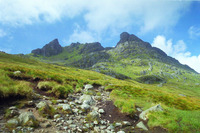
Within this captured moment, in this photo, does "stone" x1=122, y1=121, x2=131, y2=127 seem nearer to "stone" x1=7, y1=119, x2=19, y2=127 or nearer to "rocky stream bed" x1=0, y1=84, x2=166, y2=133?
"rocky stream bed" x1=0, y1=84, x2=166, y2=133

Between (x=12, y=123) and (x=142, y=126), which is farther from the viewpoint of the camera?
(x=142, y=126)

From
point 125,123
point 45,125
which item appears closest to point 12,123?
point 45,125

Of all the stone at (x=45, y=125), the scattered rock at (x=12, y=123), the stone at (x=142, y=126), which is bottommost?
the stone at (x=142, y=126)

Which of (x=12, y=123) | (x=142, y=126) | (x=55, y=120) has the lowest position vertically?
(x=142, y=126)

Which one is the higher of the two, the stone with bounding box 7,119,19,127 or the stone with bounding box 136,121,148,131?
the stone with bounding box 7,119,19,127

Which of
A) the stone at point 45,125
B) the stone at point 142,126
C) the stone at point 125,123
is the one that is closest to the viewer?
the stone at point 45,125

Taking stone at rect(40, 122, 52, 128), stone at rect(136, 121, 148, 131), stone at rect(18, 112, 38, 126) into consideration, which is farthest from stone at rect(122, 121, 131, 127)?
stone at rect(18, 112, 38, 126)

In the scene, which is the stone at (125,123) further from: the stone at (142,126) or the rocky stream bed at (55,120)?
the stone at (142,126)

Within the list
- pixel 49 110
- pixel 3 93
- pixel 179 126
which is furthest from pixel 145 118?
pixel 3 93

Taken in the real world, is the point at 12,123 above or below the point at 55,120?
above

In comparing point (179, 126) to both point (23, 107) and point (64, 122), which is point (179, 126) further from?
point (23, 107)

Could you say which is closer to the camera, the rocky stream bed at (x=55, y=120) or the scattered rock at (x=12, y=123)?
the scattered rock at (x=12, y=123)

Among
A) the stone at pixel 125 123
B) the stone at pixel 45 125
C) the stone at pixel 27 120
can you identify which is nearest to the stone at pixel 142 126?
the stone at pixel 125 123

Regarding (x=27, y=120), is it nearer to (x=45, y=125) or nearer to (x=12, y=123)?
(x=12, y=123)
